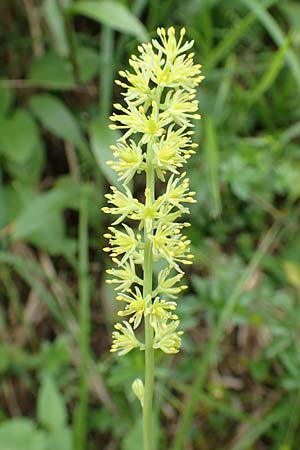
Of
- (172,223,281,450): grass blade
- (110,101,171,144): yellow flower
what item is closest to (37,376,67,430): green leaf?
(172,223,281,450): grass blade

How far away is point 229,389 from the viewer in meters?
3.22

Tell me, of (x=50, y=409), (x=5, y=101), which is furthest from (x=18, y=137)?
(x=50, y=409)

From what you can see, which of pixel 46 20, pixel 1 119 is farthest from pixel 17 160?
pixel 46 20

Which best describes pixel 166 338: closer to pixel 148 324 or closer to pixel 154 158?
pixel 148 324

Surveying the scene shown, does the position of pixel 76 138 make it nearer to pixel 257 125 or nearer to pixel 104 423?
pixel 257 125

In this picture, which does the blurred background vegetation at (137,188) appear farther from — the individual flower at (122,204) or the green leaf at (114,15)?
the individual flower at (122,204)

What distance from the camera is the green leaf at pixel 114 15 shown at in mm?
2637

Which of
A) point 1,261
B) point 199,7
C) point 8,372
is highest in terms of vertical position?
point 199,7

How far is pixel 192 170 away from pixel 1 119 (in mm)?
876

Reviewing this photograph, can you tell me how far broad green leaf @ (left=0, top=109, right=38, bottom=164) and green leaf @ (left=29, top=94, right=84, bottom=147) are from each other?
57mm

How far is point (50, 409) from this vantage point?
2674mm

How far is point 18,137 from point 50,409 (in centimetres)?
117

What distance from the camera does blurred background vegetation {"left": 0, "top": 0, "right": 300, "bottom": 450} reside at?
9.66ft

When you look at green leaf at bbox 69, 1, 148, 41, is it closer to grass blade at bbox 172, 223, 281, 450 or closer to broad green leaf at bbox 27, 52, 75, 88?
broad green leaf at bbox 27, 52, 75, 88
